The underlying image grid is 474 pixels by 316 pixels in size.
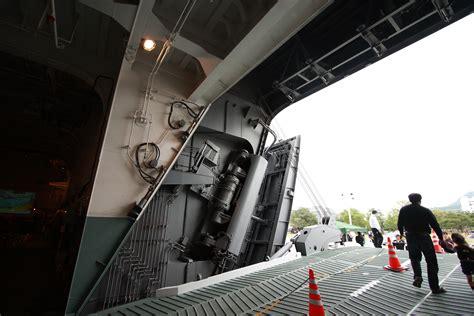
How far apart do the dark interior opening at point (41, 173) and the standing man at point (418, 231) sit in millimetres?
6175

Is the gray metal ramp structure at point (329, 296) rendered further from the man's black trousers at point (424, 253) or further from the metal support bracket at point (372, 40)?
the metal support bracket at point (372, 40)

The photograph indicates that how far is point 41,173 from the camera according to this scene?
13797 millimetres

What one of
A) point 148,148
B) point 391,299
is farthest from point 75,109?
point 391,299

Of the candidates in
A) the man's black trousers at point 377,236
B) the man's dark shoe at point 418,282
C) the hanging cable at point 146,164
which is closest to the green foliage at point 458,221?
the man's black trousers at point 377,236

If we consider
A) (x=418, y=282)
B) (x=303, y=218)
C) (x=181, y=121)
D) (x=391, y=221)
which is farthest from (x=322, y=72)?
(x=303, y=218)

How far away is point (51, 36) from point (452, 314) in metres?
7.40

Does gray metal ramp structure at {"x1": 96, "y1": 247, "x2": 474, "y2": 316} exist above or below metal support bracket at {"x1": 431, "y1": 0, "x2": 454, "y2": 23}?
below

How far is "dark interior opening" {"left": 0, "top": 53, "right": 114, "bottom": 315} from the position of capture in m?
5.08

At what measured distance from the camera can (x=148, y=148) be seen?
4.20m

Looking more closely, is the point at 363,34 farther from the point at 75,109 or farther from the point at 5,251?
the point at 5,251

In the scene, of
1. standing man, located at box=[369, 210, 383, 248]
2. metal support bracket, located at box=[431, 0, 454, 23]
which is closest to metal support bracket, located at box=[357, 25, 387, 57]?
metal support bracket, located at box=[431, 0, 454, 23]

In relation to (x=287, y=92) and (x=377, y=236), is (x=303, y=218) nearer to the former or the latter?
(x=377, y=236)

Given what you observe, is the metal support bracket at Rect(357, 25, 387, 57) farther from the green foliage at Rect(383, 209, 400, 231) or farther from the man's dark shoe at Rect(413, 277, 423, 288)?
the green foliage at Rect(383, 209, 400, 231)

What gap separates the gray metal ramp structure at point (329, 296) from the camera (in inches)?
110
